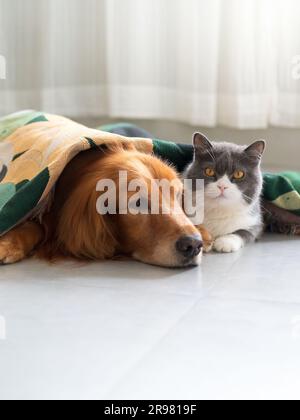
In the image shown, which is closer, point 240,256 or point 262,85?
point 240,256

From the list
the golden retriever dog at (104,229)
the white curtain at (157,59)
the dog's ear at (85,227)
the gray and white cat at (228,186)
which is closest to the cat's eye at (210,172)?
the gray and white cat at (228,186)

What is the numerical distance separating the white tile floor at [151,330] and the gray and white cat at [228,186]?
0.42ft

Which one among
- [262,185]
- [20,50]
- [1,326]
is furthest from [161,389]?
[20,50]

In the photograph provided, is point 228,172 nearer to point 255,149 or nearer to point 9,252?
point 255,149

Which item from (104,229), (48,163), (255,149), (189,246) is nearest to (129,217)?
(104,229)

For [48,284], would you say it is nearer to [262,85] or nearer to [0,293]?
[0,293]

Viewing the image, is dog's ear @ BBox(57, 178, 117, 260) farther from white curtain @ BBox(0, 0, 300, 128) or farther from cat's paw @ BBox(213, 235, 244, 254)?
white curtain @ BBox(0, 0, 300, 128)

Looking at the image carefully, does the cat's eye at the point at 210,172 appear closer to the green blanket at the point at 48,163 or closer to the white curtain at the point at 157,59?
the green blanket at the point at 48,163

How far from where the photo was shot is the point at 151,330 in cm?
144

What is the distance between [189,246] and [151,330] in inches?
16.7

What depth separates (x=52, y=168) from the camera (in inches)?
75.0
